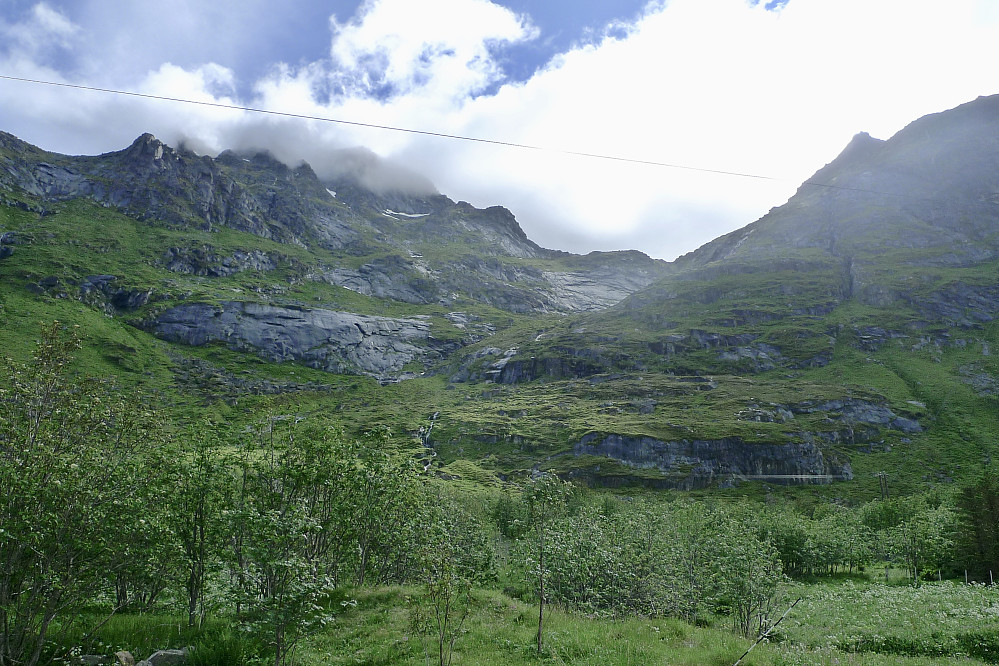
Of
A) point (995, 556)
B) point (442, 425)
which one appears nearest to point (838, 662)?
point (995, 556)

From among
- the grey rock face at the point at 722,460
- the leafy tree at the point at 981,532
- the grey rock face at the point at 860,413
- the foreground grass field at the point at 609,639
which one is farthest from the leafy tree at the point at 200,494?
the grey rock face at the point at 860,413

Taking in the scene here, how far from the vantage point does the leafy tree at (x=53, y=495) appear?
10.9 meters

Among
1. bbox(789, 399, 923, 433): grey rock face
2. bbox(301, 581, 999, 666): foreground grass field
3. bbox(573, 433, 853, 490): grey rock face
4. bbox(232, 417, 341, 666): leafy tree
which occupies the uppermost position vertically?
bbox(232, 417, 341, 666): leafy tree

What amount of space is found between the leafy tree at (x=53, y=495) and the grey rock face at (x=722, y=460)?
137 m

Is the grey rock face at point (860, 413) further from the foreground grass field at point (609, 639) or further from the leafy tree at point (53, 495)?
the leafy tree at point (53, 495)

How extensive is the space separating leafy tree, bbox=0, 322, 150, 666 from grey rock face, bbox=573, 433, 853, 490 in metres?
137

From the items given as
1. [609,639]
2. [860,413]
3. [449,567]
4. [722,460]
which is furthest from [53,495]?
[860,413]

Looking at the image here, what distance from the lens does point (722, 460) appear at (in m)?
138

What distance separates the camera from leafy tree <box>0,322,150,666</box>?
35.6 feet

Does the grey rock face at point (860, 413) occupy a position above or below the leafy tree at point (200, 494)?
below

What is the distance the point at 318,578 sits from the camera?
10.2 metres

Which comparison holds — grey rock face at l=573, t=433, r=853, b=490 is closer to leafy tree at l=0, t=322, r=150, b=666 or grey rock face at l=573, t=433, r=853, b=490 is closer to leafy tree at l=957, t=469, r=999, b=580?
leafy tree at l=957, t=469, r=999, b=580

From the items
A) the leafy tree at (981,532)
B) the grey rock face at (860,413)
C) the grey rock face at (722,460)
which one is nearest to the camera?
the leafy tree at (981,532)

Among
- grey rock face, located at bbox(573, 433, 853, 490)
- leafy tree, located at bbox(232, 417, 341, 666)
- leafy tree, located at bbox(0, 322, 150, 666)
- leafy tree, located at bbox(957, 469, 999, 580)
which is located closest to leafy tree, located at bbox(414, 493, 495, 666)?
leafy tree, located at bbox(232, 417, 341, 666)
